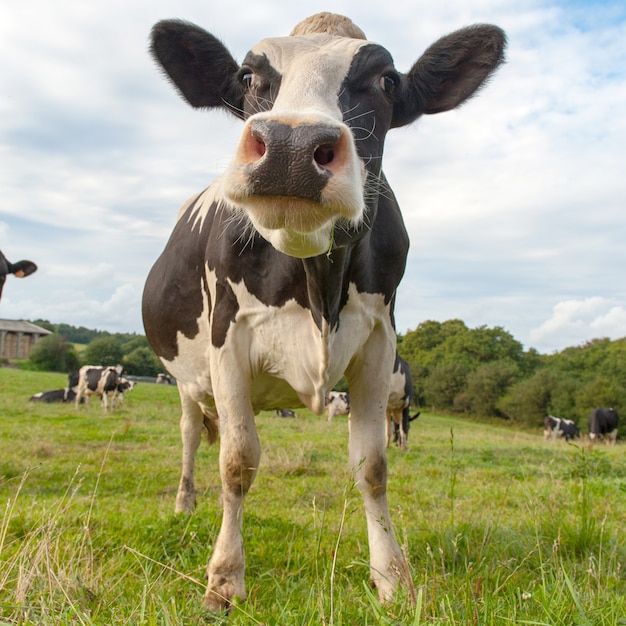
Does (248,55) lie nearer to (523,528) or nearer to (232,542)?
(232,542)

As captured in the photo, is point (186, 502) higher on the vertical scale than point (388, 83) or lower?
lower

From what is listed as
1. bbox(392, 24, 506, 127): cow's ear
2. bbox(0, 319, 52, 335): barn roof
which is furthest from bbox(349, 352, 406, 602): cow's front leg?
bbox(0, 319, 52, 335): barn roof

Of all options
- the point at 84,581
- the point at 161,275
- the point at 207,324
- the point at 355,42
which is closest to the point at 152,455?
the point at 161,275

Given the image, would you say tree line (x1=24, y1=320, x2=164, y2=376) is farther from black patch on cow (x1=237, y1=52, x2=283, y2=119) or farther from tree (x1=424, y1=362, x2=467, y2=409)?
black patch on cow (x1=237, y1=52, x2=283, y2=119)

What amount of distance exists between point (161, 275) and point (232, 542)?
9.35 feet

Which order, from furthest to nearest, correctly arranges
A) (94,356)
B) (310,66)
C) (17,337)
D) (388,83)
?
1. (17,337)
2. (94,356)
3. (388,83)
4. (310,66)

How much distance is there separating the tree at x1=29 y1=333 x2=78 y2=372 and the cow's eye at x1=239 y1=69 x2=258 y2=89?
7468 cm

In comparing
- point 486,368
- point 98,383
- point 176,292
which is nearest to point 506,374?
point 486,368

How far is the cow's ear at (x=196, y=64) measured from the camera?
3789 millimetres

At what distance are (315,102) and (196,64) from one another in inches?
63.7

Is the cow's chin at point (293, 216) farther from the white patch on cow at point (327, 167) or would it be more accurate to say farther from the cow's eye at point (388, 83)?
the cow's eye at point (388, 83)

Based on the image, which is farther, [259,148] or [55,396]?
[55,396]

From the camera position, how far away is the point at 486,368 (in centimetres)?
6681

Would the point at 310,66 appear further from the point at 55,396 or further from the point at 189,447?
the point at 55,396
